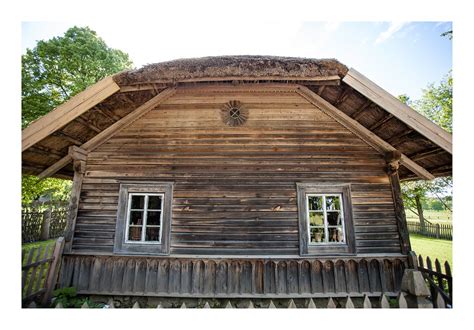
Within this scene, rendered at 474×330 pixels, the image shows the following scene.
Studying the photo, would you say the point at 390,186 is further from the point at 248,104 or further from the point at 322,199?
the point at 248,104

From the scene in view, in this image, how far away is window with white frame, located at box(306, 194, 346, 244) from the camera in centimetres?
478

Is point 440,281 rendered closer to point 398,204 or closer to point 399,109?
point 398,204

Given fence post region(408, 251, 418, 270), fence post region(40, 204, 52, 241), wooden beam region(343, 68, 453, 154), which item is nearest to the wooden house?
fence post region(408, 251, 418, 270)

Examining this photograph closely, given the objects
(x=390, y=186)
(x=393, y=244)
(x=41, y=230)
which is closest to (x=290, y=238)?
(x=393, y=244)

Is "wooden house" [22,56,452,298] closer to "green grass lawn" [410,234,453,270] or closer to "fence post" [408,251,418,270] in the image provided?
"fence post" [408,251,418,270]

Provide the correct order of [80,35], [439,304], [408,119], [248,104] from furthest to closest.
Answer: [80,35]
[248,104]
[408,119]
[439,304]

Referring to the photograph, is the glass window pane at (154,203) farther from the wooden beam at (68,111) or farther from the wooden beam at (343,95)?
the wooden beam at (343,95)

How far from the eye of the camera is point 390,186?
5.02 metres

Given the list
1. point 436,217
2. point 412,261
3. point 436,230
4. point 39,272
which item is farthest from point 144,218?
point 436,217

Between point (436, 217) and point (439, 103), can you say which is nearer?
point (439, 103)

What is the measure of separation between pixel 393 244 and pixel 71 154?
730 cm

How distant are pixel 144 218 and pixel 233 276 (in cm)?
227

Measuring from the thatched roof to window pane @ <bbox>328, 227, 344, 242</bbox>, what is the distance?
90.8 inches

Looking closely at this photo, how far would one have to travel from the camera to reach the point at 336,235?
4883 millimetres
